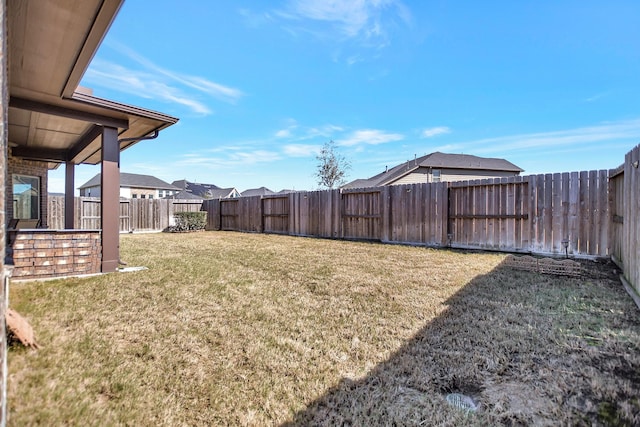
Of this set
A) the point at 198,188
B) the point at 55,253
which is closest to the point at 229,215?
the point at 55,253

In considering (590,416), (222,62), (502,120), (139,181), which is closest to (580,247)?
(590,416)

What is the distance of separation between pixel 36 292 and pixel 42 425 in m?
3.15

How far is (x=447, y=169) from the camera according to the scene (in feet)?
71.7

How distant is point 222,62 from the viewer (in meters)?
10.3

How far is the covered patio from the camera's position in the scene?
274 centimetres

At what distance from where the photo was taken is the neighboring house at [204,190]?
43031 millimetres

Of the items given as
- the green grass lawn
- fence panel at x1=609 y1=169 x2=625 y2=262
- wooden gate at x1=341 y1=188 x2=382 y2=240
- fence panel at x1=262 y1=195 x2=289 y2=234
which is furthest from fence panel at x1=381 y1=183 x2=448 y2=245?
fence panel at x1=262 y1=195 x2=289 y2=234

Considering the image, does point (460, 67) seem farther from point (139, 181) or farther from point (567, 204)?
point (139, 181)

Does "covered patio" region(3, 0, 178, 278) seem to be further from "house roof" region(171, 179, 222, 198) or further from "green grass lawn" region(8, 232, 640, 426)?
"house roof" region(171, 179, 222, 198)

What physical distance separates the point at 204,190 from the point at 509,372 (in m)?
54.3

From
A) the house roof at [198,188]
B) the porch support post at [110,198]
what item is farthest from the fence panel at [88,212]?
the house roof at [198,188]

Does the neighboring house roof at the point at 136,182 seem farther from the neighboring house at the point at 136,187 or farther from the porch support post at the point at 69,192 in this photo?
the porch support post at the point at 69,192

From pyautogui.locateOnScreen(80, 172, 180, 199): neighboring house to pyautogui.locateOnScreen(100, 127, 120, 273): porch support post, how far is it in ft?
101

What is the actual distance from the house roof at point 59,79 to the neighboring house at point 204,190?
3250 centimetres
